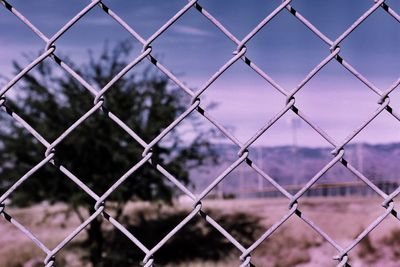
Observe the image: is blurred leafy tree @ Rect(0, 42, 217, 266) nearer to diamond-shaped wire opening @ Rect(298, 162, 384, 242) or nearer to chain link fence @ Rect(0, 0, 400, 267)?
diamond-shaped wire opening @ Rect(298, 162, 384, 242)

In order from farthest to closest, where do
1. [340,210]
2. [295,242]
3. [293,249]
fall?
[340,210] → [295,242] → [293,249]

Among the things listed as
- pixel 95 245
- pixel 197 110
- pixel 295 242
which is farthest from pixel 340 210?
pixel 197 110

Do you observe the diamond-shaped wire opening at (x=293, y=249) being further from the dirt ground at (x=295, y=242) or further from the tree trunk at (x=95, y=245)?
the tree trunk at (x=95, y=245)

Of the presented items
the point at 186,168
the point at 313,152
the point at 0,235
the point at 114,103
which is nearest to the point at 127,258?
the point at 186,168

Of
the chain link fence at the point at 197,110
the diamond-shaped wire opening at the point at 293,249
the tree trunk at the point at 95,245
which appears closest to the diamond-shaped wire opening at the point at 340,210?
the diamond-shaped wire opening at the point at 293,249

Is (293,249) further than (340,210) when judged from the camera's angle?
No

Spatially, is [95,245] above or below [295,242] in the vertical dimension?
above

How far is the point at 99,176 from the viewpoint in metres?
14.2

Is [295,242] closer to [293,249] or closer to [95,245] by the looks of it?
[293,249]

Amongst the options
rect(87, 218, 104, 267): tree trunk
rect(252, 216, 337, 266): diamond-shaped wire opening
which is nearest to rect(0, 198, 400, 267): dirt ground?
rect(252, 216, 337, 266): diamond-shaped wire opening

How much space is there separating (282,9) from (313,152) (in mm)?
74989

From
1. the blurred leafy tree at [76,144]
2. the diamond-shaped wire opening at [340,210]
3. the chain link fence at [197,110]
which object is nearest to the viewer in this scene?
the chain link fence at [197,110]

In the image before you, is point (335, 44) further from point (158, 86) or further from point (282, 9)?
point (158, 86)

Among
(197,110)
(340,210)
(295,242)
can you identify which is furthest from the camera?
(340,210)
